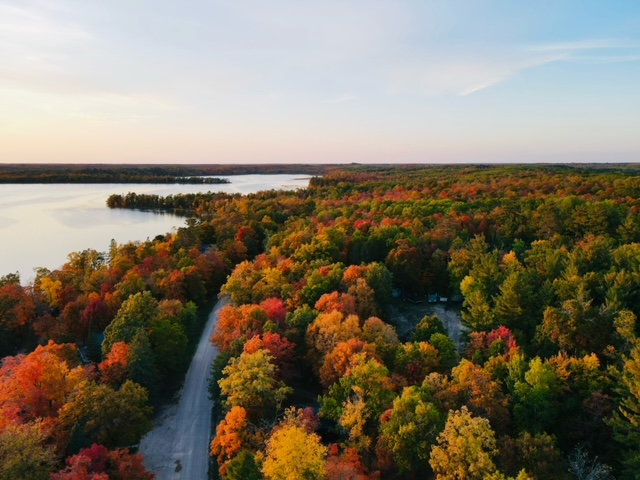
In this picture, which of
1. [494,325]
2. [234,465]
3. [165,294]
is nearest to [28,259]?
[165,294]

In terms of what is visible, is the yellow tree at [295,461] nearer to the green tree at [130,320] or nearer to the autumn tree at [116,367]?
the autumn tree at [116,367]

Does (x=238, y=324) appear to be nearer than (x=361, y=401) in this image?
No

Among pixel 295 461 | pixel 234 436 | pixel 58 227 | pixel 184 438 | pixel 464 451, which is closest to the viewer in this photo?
pixel 295 461

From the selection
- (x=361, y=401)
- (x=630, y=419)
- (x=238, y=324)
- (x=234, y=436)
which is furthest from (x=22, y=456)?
(x=630, y=419)

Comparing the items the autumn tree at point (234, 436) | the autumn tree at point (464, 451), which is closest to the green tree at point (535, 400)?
the autumn tree at point (464, 451)

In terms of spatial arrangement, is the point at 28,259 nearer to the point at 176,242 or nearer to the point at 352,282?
the point at 176,242

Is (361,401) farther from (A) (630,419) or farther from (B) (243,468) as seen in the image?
(A) (630,419)

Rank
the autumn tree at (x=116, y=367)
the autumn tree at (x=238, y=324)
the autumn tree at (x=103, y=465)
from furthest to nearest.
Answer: the autumn tree at (x=238, y=324)
the autumn tree at (x=116, y=367)
the autumn tree at (x=103, y=465)
